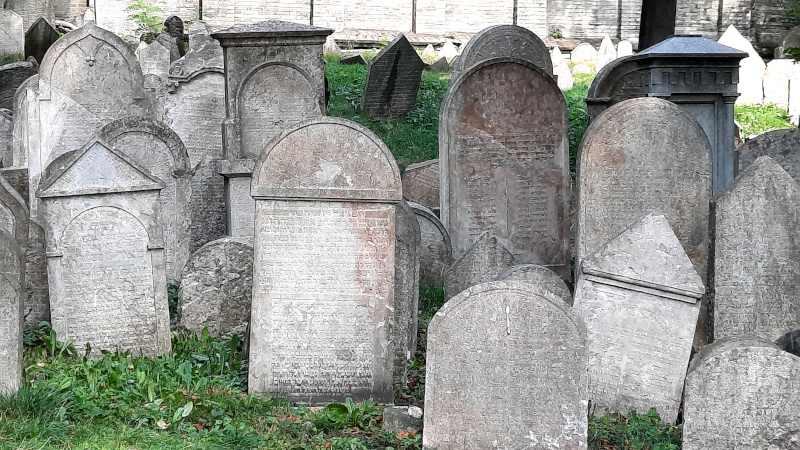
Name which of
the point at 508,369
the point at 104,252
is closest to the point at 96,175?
the point at 104,252

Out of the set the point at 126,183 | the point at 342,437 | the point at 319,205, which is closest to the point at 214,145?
the point at 126,183

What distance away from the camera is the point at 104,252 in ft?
23.7

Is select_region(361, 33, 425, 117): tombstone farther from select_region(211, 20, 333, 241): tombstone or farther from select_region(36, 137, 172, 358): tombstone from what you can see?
select_region(36, 137, 172, 358): tombstone

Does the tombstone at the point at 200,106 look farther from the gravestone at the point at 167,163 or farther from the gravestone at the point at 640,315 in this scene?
the gravestone at the point at 640,315

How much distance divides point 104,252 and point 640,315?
353 cm

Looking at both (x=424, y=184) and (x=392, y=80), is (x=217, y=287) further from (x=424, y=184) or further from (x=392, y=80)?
(x=392, y=80)

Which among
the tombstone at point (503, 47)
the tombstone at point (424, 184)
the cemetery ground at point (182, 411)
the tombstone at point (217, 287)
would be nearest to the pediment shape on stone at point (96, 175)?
the tombstone at point (217, 287)

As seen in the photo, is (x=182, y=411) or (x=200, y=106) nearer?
(x=182, y=411)

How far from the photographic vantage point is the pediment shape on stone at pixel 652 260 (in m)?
6.55

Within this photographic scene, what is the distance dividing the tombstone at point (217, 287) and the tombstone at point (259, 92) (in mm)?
2026

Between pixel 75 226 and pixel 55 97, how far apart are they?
3519 mm

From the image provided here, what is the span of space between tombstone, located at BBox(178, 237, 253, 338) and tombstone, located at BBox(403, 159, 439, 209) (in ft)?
11.5

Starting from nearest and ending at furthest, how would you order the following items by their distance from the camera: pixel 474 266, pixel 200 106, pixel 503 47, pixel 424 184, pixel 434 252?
pixel 474 266 → pixel 434 252 → pixel 424 184 → pixel 200 106 → pixel 503 47

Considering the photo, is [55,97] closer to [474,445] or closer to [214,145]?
[214,145]
